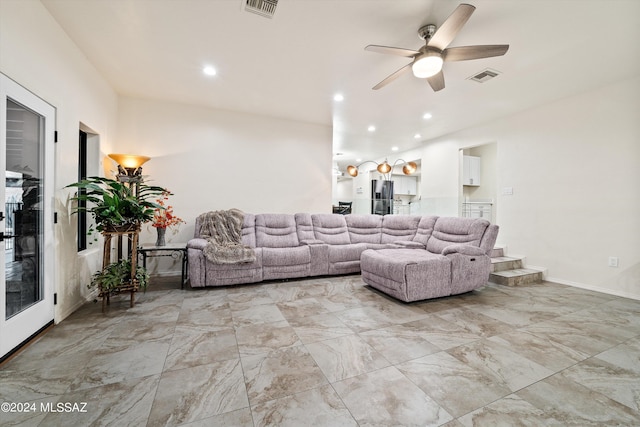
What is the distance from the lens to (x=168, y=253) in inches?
159

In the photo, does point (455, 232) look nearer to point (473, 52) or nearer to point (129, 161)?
point (473, 52)

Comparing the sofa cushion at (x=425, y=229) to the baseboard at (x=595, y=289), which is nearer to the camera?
the baseboard at (x=595, y=289)

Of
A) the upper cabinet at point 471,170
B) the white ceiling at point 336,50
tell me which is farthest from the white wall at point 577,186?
the upper cabinet at point 471,170

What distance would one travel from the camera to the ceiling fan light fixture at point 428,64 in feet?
7.38

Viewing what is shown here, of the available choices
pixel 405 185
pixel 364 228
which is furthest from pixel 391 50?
pixel 405 185

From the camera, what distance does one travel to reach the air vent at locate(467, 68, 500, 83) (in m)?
3.08

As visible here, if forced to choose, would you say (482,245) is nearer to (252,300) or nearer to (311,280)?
(311,280)

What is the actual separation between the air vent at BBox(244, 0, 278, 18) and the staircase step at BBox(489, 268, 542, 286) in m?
4.31

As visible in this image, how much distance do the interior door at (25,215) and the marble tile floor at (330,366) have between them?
0.25m

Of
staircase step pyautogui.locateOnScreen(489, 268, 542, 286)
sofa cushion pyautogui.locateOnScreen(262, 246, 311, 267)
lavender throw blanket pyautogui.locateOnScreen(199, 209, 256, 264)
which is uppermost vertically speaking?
lavender throw blanket pyautogui.locateOnScreen(199, 209, 256, 264)

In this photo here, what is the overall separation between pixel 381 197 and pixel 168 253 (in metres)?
6.10

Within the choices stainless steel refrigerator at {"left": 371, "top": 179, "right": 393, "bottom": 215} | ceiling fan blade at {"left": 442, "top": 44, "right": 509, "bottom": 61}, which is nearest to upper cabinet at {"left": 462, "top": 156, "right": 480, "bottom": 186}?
stainless steel refrigerator at {"left": 371, "top": 179, "right": 393, "bottom": 215}

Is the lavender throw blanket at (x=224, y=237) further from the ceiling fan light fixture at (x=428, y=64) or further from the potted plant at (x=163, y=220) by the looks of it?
the ceiling fan light fixture at (x=428, y=64)

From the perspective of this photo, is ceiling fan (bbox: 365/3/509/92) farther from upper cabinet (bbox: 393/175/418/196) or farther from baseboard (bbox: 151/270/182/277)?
upper cabinet (bbox: 393/175/418/196)
